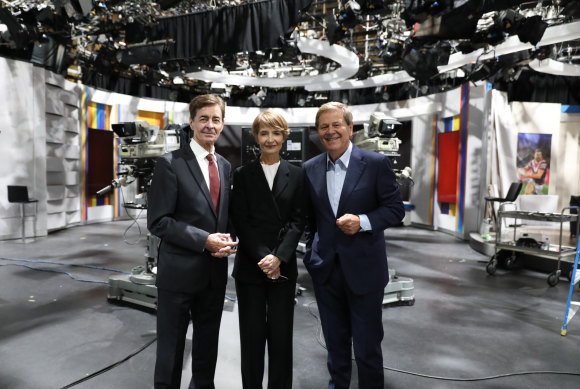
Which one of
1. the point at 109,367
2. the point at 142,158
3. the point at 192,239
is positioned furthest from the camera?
the point at 142,158

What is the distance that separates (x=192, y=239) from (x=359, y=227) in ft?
2.46

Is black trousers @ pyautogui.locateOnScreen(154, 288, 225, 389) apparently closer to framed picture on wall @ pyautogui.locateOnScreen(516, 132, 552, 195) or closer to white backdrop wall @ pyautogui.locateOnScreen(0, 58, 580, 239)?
white backdrop wall @ pyautogui.locateOnScreen(0, 58, 580, 239)

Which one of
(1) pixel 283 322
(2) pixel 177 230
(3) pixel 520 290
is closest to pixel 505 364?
(1) pixel 283 322

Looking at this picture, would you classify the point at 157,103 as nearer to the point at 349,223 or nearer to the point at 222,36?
the point at 222,36

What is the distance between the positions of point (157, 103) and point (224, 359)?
929cm

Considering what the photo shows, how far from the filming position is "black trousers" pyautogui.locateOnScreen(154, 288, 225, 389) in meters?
1.75

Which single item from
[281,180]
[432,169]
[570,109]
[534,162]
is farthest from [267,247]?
[570,109]

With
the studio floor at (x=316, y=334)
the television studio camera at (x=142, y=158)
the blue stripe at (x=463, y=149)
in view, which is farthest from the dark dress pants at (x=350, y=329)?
the blue stripe at (x=463, y=149)

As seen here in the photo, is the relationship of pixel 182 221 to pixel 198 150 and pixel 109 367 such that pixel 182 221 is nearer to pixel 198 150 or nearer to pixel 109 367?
pixel 198 150

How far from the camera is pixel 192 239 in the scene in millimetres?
1636

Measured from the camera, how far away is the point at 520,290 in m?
4.45

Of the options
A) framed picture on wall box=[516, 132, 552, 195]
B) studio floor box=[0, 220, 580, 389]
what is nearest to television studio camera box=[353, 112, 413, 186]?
studio floor box=[0, 220, 580, 389]

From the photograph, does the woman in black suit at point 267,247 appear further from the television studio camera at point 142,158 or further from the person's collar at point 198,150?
the television studio camera at point 142,158

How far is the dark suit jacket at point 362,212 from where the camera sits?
5.86 ft
